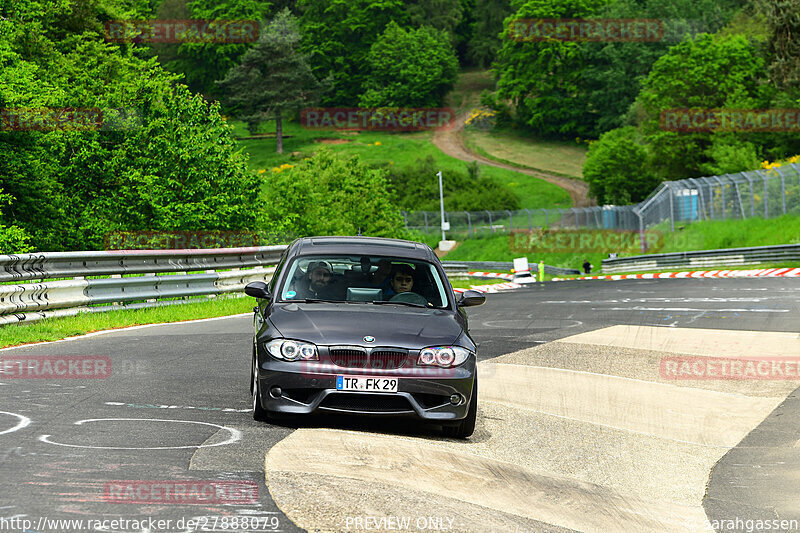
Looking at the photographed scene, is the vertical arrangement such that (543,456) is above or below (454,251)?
above

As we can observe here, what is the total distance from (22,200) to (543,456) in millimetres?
38088

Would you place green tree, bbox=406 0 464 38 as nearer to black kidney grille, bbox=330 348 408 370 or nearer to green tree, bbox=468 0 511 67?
green tree, bbox=468 0 511 67

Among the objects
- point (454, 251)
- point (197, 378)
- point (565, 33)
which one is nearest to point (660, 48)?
point (565, 33)

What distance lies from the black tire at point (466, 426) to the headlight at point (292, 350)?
1.22 metres

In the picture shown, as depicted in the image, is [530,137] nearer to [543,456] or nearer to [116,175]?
[116,175]

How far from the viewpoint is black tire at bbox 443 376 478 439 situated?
26.4 feet

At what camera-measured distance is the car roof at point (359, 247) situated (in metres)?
9.31

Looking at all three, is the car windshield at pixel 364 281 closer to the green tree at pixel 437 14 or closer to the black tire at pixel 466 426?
the black tire at pixel 466 426

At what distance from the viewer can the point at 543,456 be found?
7.97 meters

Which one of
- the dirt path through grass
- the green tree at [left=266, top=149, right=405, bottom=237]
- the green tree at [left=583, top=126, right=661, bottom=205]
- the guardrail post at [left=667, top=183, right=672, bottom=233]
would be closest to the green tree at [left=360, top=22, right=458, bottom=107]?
the dirt path through grass

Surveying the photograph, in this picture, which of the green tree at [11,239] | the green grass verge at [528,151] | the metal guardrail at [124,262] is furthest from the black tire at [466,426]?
the green grass verge at [528,151]

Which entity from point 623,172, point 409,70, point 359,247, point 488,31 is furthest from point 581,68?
point 359,247

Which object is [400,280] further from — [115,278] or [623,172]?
[623,172]

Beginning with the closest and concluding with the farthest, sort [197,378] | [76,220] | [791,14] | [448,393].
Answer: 1. [448,393]
2. [197,378]
3. [76,220]
4. [791,14]
